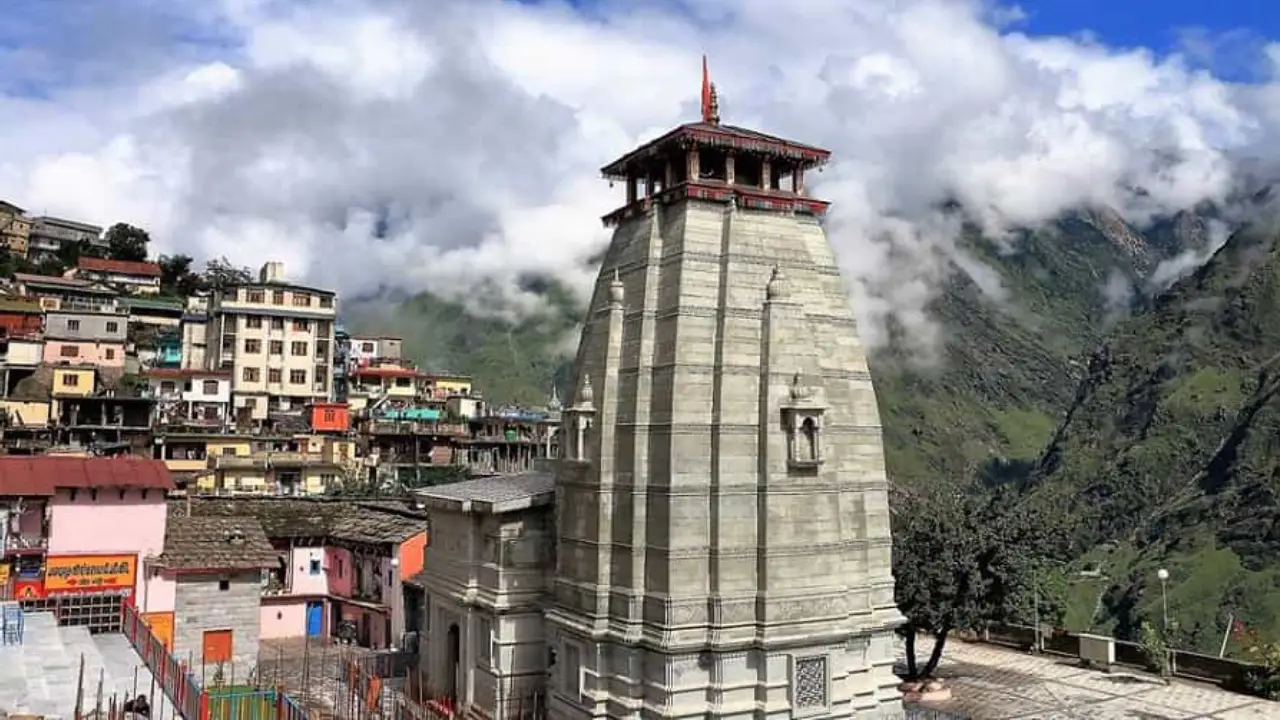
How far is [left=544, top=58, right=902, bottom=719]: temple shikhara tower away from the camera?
86.3ft

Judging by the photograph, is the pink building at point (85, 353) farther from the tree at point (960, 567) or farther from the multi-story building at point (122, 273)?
the tree at point (960, 567)

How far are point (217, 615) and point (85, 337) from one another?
4765 cm

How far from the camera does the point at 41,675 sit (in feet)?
84.3

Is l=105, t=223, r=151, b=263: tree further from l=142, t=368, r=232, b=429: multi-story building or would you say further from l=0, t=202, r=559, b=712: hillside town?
l=142, t=368, r=232, b=429: multi-story building

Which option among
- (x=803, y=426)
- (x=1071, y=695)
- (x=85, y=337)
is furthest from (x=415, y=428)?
(x=803, y=426)

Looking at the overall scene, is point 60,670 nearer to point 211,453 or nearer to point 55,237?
point 211,453

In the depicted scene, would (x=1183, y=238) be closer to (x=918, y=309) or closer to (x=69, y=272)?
(x=918, y=309)

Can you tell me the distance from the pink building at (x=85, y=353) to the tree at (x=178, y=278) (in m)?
26.0

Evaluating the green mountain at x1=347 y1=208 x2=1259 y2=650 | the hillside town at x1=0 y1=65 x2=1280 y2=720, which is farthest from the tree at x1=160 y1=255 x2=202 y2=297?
the hillside town at x1=0 y1=65 x2=1280 y2=720

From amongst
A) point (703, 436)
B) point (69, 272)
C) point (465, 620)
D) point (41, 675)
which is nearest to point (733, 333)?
point (703, 436)

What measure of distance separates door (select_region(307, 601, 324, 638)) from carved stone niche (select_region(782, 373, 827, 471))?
27.2 metres

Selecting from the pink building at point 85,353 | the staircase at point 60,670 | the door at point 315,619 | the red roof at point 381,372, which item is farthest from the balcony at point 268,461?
the staircase at point 60,670

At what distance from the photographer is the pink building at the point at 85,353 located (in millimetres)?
71125

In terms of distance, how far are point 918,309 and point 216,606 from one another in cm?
13797
